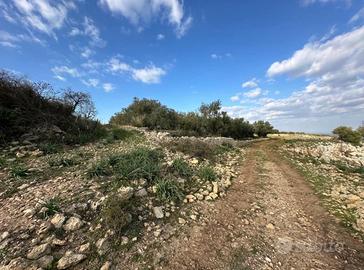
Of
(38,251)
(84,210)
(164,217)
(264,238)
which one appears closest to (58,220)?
(84,210)

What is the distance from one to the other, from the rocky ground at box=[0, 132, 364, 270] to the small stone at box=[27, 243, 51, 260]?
14mm

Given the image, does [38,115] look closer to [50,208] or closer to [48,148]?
[48,148]

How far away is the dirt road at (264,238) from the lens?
3787 mm

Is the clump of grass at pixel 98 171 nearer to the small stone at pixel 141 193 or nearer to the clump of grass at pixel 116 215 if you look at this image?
the small stone at pixel 141 193

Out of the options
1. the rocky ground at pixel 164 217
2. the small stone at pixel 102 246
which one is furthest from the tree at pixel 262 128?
the small stone at pixel 102 246

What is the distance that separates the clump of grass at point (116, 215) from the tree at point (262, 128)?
30.3 metres

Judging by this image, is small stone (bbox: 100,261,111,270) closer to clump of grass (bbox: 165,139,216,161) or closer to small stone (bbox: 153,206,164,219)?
small stone (bbox: 153,206,164,219)

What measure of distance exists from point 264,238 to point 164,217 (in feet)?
6.38

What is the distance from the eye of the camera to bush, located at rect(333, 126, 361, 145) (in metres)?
26.1

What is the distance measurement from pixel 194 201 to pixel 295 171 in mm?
5598

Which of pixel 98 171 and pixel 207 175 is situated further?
pixel 207 175

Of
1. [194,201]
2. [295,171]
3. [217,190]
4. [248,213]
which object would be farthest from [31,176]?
[295,171]

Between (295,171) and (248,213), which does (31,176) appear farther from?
(295,171)

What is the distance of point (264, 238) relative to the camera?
14.7 feet
